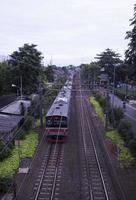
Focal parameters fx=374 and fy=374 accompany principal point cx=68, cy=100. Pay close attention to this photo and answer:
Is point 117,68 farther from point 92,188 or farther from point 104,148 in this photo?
point 92,188

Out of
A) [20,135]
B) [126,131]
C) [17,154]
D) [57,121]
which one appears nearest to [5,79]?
[20,135]

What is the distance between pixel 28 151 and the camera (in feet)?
107

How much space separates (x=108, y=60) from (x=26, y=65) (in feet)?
194

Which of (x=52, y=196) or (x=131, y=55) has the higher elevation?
(x=131, y=55)

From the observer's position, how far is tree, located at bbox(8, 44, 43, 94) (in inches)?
2063

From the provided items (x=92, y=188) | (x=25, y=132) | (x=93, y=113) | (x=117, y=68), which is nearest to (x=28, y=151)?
(x=25, y=132)

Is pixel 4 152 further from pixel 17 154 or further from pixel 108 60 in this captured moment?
pixel 108 60

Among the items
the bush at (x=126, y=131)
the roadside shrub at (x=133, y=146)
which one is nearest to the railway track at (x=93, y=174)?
the roadside shrub at (x=133, y=146)

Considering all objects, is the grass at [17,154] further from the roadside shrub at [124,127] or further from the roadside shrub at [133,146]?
the roadside shrub at [124,127]

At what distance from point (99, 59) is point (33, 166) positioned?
3405 inches

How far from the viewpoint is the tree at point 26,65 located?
52.4 m

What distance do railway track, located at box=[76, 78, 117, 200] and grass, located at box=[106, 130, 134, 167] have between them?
1723mm

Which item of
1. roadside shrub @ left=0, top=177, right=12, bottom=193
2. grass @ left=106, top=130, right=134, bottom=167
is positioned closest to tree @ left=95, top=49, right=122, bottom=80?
grass @ left=106, top=130, right=134, bottom=167

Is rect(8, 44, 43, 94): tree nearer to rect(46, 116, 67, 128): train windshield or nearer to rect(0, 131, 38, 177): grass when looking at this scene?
rect(0, 131, 38, 177): grass
